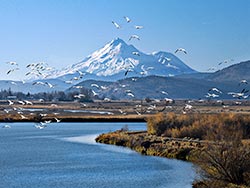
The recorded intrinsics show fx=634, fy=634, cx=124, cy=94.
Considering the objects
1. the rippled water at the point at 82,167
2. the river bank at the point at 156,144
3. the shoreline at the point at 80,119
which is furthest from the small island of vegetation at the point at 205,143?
the shoreline at the point at 80,119

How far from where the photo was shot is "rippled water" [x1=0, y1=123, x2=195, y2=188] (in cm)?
4103

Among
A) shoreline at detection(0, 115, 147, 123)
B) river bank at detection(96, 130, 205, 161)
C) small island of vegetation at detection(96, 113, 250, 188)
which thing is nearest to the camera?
small island of vegetation at detection(96, 113, 250, 188)

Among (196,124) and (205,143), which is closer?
(205,143)

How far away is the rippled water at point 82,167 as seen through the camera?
41031mm

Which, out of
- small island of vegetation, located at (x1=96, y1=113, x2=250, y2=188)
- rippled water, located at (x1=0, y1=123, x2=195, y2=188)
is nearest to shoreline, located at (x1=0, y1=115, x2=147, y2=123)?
small island of vegetation, located at (x1=96, y1=113, x2=250, y2=188)

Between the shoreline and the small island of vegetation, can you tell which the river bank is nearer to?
the small island of vegetation

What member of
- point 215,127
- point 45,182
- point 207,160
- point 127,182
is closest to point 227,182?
point 207,160

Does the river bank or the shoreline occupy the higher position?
the shoreline

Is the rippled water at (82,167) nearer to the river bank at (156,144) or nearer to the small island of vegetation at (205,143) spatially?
the river bank at (156,144)

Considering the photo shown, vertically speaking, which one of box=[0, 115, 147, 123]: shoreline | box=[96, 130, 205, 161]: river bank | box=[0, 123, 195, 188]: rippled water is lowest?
box=[0, 123, 195, 188]: rippled water

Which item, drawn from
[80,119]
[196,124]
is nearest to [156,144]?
[196,124]

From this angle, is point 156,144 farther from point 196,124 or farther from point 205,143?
point 205,143

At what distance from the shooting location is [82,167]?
49.0m

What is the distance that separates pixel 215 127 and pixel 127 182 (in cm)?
2532
